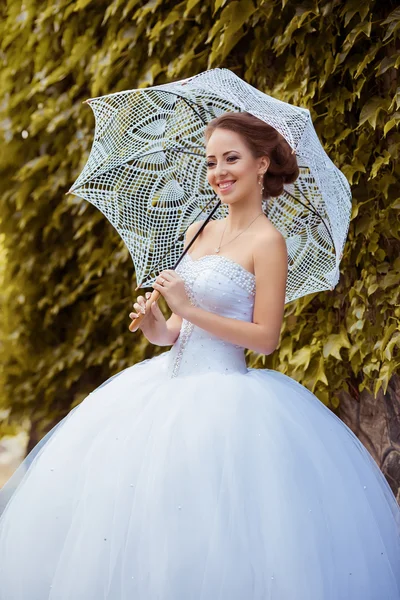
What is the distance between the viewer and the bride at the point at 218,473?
182 cm

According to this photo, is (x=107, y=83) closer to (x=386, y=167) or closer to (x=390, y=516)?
(x=386, y=167)

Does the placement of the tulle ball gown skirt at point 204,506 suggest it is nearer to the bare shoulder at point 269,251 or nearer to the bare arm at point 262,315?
the bare arm at point 262,315

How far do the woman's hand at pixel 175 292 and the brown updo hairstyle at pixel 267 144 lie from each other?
44 cm

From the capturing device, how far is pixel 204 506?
1868mm

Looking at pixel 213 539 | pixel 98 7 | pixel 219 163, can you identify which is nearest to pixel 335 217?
pixel 219 163

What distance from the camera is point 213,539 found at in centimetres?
182

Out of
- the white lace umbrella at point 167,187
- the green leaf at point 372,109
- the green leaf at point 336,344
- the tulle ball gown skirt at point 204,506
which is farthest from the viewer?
the green leaf at point 336,344

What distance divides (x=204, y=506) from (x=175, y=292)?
592 millimetres

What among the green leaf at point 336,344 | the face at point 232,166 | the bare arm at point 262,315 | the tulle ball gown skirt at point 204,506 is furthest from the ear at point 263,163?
the green leaf at point 336,344

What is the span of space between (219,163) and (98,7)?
2.24 meters

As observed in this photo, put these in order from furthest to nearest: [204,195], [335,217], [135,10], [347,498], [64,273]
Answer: [64,273], [135,10], [204,195], [335,217], [347,498]

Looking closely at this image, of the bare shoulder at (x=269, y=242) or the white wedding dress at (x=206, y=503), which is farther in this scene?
the bare shoulder at (x=269, y=242)

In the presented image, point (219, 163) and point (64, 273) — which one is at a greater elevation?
point (219, 163)

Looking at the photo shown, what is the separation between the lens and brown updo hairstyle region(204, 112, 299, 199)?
2.29 m
